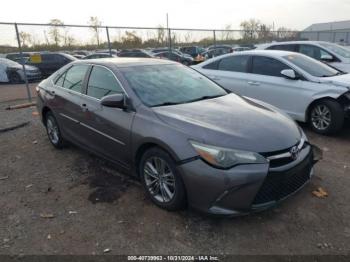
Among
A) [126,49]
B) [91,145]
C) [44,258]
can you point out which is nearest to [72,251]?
[44,258]

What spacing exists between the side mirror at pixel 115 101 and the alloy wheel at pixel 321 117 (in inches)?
153

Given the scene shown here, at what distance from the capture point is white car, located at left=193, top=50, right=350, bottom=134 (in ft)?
19.0

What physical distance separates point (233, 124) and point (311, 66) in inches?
159

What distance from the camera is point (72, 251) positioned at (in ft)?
9.78

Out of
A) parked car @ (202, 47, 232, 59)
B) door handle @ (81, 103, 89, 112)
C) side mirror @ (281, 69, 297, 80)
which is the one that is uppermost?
side mirror @ (281, 69, 297, 80)

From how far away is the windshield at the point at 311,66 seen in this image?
636 centimetres

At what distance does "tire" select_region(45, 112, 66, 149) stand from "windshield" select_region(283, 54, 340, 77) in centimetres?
453

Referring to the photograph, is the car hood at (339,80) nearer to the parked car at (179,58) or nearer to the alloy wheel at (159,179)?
the alloy wheel at (159,179)

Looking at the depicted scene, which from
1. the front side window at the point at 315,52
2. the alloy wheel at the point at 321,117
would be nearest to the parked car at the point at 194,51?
the front side window at the point at 315,52

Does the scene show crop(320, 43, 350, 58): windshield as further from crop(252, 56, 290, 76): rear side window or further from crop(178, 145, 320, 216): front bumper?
crop(178, 145, 320, 216): front bumper

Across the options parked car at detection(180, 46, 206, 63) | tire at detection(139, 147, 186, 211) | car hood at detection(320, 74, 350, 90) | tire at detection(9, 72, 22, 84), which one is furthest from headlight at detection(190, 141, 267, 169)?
parked car at detection(180, 46, 206, 63)

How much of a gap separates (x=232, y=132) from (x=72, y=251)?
1842 mm

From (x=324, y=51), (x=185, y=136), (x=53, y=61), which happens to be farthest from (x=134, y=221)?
(x=53, y=61)

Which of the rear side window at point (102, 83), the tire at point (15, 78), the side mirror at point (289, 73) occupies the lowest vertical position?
the tire at point (15, 78)
